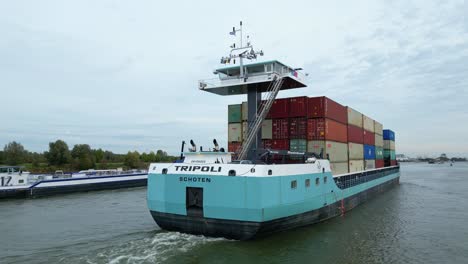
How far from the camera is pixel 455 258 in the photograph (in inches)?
500

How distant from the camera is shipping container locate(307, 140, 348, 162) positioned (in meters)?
19.7

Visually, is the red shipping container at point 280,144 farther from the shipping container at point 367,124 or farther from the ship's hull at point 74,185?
the ship's hull at point 74,185

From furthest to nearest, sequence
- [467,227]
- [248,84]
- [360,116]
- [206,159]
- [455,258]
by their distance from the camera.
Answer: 1. [360,116]
2. [248,84]
3. [467,227]
4. [206,159]
5. [455,258]

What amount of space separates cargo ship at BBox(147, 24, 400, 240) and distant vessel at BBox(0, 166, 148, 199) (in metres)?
23.6

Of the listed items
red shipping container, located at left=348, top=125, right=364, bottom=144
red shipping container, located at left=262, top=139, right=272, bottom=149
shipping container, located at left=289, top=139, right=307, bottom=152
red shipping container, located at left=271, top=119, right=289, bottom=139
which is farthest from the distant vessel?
red shipping container, located at left=348, top=125, right=364, bottom=144

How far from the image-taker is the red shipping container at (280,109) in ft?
67.3

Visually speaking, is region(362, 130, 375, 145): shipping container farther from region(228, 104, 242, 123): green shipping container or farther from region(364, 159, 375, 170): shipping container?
region(228, 104, 242, 123): green shipping container

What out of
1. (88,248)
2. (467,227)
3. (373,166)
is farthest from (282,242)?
(373,166)

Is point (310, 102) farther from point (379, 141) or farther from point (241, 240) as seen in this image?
point (379, 141)

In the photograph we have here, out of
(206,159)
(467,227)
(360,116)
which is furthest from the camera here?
(360,116)

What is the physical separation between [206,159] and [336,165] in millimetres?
10683

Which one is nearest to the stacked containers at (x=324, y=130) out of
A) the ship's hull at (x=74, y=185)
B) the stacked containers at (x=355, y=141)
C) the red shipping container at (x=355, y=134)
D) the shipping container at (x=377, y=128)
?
the stacked containers at (x=355, y=141)

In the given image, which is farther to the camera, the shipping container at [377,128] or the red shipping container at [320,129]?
the shipping container at [377,128]

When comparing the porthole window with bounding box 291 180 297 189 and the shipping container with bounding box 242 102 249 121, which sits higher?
the shipping container with bounding box 242 102 249 121
